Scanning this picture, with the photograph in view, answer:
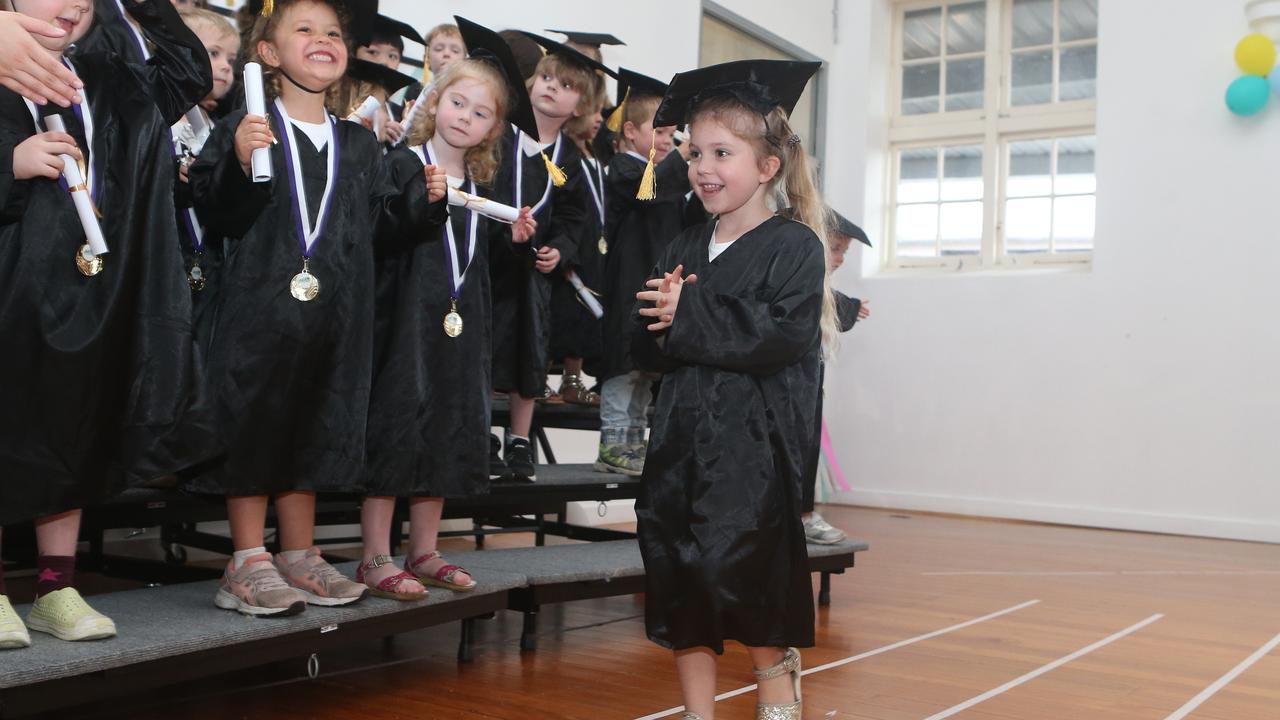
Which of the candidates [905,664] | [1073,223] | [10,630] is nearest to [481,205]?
[10,630]

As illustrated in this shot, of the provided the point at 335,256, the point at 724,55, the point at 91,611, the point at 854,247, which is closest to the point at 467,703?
the point at 91,611

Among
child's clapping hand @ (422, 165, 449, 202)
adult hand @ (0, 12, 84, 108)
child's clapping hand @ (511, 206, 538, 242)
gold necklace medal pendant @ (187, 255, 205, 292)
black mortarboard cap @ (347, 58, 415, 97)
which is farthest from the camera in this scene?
black mortarboard cap @ (347, 58, 415, 97)

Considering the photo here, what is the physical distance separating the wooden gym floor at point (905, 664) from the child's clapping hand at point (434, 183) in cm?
129

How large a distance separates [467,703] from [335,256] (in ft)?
3.86

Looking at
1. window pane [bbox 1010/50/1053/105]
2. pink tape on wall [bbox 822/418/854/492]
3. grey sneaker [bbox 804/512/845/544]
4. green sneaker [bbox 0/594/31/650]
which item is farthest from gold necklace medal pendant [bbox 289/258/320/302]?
window pane [bbox 1010/50/1053/105]

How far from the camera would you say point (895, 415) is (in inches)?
364

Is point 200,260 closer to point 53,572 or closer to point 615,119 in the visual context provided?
point 53,572

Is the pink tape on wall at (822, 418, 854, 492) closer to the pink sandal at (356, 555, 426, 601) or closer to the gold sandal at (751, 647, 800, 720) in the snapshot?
the pink sandal at (356, 555, 426, 601)

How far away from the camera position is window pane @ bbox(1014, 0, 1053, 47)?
9125 mm

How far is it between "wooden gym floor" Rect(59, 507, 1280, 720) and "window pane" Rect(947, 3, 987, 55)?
5181mm

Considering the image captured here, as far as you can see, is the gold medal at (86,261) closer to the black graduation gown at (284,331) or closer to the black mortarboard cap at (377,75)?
the black graduation gown at (284,331)

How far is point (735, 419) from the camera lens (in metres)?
2.49

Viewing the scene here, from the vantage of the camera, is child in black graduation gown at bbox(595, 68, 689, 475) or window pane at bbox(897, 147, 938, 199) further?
window pane at bbox(897, 147, 938, 199)

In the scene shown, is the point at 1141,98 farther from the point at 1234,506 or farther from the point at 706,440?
the point at 706,440
